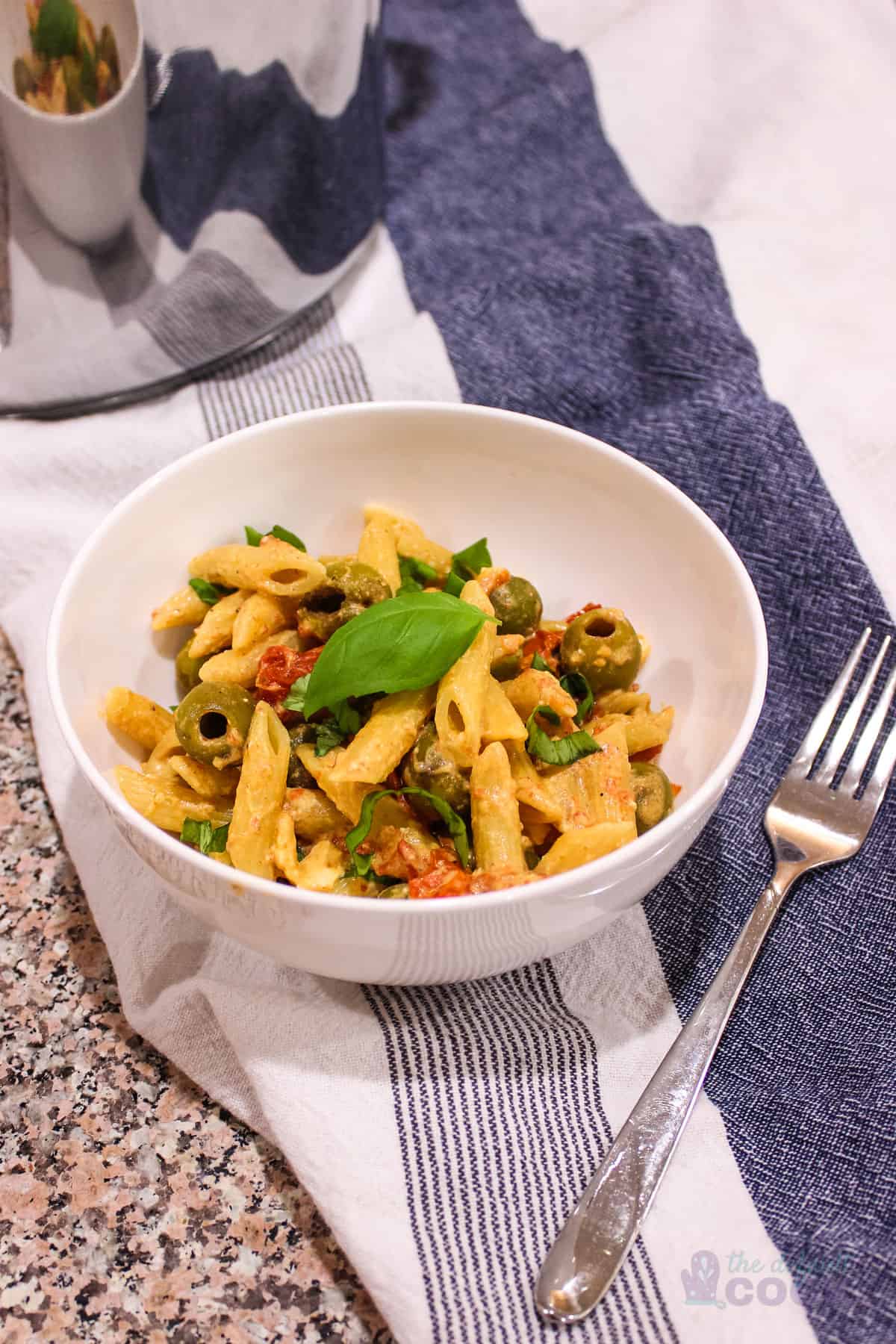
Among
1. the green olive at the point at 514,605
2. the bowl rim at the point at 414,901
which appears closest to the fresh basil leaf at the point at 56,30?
the bowl rim at the point at 414,901

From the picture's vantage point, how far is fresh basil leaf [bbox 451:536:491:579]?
143cm

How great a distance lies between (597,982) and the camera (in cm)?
121

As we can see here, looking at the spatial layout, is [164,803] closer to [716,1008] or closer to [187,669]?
[187,669]

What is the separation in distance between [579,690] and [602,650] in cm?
5

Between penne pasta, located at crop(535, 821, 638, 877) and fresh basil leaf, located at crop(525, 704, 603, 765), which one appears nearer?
penne pasta, located at crop(535, 821, 638, 877)

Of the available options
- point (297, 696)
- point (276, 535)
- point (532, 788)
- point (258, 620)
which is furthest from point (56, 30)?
point (532, 788)

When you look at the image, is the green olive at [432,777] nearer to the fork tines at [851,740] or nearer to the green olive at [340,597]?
the green olive at [340,597]

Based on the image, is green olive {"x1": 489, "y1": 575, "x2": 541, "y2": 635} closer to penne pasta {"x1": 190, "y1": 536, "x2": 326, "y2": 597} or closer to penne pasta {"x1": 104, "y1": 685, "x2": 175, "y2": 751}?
penne pasta {"x1": 190, "y1": 536, "x2": 326, "y2": 597}

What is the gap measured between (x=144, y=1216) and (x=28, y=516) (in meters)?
1.01

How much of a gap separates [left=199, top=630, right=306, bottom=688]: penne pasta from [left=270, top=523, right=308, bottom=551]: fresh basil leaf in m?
0.17

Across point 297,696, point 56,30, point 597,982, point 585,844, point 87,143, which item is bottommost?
point 597,982

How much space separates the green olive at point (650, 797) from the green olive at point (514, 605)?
251 millimetres

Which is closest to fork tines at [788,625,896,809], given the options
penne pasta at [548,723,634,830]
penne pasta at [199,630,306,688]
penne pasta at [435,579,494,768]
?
penne pasta at [548,723,634,830]

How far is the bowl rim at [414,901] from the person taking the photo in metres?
0.94
